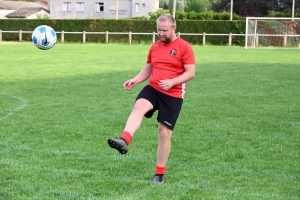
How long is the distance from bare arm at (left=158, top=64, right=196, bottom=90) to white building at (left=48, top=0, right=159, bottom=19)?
79.8 meters

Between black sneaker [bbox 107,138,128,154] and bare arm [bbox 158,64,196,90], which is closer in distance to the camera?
black sneaker [bbox 107,138,128,154]

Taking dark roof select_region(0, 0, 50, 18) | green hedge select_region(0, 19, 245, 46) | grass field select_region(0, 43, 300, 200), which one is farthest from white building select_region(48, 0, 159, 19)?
grass field select_region(0, 43, 300, 200)

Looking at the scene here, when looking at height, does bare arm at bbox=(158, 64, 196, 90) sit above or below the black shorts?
above

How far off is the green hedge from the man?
40.8 metres

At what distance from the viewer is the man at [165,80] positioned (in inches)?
253

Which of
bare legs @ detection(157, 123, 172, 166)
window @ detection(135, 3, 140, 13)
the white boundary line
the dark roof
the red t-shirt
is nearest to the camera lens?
the red t-shirt

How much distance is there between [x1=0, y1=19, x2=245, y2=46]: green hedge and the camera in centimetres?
4784

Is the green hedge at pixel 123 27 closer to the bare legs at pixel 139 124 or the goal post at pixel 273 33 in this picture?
the goal post at pixel 273 33

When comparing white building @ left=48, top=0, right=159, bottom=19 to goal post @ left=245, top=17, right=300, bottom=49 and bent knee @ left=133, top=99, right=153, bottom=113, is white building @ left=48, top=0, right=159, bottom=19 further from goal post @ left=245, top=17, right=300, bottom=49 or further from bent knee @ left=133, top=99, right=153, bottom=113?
bent knee @ left=133, top=99, right=153, bottom=113

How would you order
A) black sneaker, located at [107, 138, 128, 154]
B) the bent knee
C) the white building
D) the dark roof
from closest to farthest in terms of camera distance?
black sneaker, located at [107, 138, 128, 154]
the bent knee
the white building
the dark roof

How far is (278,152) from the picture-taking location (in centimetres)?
849

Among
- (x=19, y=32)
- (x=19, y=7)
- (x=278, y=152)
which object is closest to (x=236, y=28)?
(x=19, y=32)

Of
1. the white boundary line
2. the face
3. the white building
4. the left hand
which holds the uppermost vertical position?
the white building

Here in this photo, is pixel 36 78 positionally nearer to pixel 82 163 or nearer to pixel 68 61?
pixel 68 61
